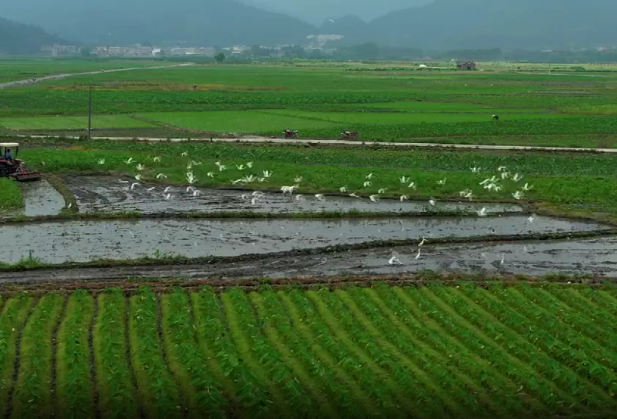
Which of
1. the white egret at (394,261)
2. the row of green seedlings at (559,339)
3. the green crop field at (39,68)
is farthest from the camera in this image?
the green crop field at (39,68)

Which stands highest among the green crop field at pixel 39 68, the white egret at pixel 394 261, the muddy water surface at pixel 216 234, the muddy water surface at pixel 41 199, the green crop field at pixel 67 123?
the green crop field at pixel 39 68

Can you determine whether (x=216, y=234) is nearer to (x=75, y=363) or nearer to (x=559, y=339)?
(x=75, y=363)

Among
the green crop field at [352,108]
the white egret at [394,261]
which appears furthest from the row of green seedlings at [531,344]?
the green crop field at [352,108]

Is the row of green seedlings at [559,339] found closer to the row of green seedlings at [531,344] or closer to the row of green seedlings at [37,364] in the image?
the row of green seedlings at [531,344]

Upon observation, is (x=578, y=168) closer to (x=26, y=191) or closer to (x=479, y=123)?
(x=479, y=123)

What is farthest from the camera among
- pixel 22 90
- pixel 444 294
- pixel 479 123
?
pixel 22 90

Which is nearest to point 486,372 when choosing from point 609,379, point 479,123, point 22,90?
point 609,379

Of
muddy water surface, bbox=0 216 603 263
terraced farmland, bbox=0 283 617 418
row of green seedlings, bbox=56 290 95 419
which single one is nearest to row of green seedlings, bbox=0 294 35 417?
terraced farmland, bbox=0 283 617 418
